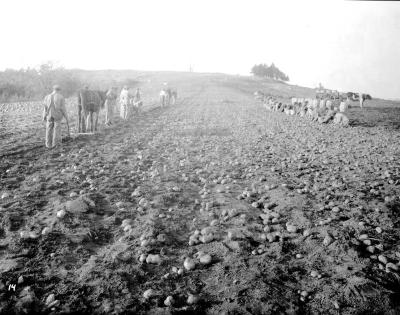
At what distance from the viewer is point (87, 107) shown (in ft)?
40.6

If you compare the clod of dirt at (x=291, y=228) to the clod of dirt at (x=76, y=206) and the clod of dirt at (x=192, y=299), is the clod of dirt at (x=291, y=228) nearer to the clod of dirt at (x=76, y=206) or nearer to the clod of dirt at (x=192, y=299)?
the clod of dirt at (x=192, y=299)

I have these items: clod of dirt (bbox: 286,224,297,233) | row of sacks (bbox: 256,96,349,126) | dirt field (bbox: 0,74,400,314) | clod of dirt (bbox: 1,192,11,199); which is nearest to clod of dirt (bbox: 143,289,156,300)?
dirt field (bbox: 0,74,400,314)

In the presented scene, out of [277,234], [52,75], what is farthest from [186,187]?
[52,75]

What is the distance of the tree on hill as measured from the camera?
10006cm

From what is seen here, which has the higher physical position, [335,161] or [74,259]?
[335,161]

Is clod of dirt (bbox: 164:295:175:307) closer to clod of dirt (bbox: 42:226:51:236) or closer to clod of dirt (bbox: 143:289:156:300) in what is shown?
clod of dirt (bbox: 143:289:156:300)

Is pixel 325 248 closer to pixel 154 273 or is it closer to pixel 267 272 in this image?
pixel 267 272

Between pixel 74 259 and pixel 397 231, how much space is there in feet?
13.7

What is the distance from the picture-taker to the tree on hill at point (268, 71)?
100 m

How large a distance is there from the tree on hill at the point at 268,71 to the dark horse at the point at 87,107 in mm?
92561

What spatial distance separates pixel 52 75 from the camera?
123 ft

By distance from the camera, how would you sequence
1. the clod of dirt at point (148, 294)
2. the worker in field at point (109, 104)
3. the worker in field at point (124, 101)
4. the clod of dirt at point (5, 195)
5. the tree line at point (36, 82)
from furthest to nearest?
the tree line at point (36, 82), the worker in field at point (124, 101), the worker in field at point (109, 104), the clod of dirt at point (5, 195), the clod of dirt at point (148, 294)

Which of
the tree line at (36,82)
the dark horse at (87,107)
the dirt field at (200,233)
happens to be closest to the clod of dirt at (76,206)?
the dirt field at (200,233)

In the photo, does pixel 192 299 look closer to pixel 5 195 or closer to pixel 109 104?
pixel 5 195
